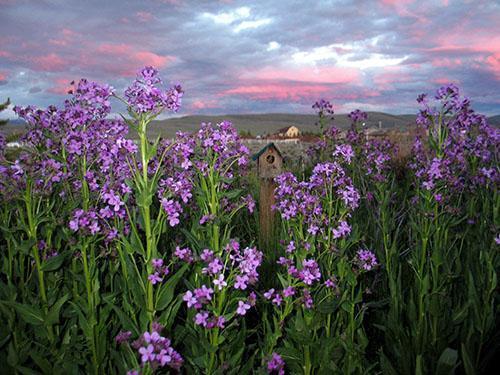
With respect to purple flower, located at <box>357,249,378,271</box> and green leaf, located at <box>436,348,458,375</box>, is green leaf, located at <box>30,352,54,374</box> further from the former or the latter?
green leaf, located at <box>436,348,458,375</box>

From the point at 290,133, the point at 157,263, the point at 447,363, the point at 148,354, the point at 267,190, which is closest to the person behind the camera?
the point at 148,354

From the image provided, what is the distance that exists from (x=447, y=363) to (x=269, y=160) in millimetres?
6348

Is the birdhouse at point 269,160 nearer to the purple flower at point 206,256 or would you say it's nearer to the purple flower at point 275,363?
the purple flower at point 275,363

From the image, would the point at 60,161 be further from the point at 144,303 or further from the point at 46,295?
the point at 144,303

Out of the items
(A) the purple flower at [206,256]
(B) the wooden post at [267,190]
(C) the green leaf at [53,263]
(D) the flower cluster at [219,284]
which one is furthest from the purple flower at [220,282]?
(B) the wooden post at [267,190]

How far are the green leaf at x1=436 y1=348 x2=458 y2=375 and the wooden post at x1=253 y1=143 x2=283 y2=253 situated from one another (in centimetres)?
194

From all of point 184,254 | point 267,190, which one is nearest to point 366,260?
point 184,254

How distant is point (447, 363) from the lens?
307 cm

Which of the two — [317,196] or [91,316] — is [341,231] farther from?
[91,316]

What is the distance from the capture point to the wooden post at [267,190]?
541 centimetres

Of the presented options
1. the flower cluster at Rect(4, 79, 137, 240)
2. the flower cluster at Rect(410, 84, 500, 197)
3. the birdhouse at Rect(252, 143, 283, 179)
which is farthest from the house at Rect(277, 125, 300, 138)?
the flower cluster at Rect(4, 79, 137, 240)

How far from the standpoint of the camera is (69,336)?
3377mm

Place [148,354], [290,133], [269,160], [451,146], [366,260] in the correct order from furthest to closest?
[290,133] < [269,160] < [451,146] < [366,260] < [148,354]

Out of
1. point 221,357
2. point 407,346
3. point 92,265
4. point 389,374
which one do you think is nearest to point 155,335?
point 221,357
